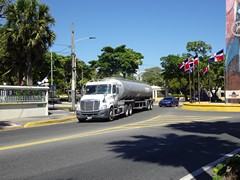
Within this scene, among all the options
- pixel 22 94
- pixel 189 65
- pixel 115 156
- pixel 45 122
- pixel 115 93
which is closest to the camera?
pixel 115 156

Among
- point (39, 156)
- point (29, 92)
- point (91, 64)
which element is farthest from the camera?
point (91, 64)

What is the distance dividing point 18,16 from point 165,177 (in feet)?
83.6

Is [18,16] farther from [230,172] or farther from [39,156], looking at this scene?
[230,172]

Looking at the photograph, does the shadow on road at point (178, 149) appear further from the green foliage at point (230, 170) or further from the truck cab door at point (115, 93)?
the truck cab door at point (115, 93)

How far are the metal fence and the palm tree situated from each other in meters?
4.66

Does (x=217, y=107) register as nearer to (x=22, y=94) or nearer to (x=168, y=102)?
(x=168, y=102)

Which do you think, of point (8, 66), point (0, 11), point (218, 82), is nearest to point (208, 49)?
point (218, 82)

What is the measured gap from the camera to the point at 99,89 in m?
22.0

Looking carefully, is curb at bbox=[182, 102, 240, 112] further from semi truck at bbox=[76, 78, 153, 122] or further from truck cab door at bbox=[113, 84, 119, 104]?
truck cab door at bbox=[113, 84, 119, 104]

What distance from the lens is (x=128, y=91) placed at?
989 inches

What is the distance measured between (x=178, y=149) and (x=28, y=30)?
22262 mm

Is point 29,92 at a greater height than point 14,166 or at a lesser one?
greater

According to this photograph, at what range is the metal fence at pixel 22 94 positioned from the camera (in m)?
21.8

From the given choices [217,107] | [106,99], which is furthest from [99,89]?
[217,107]
